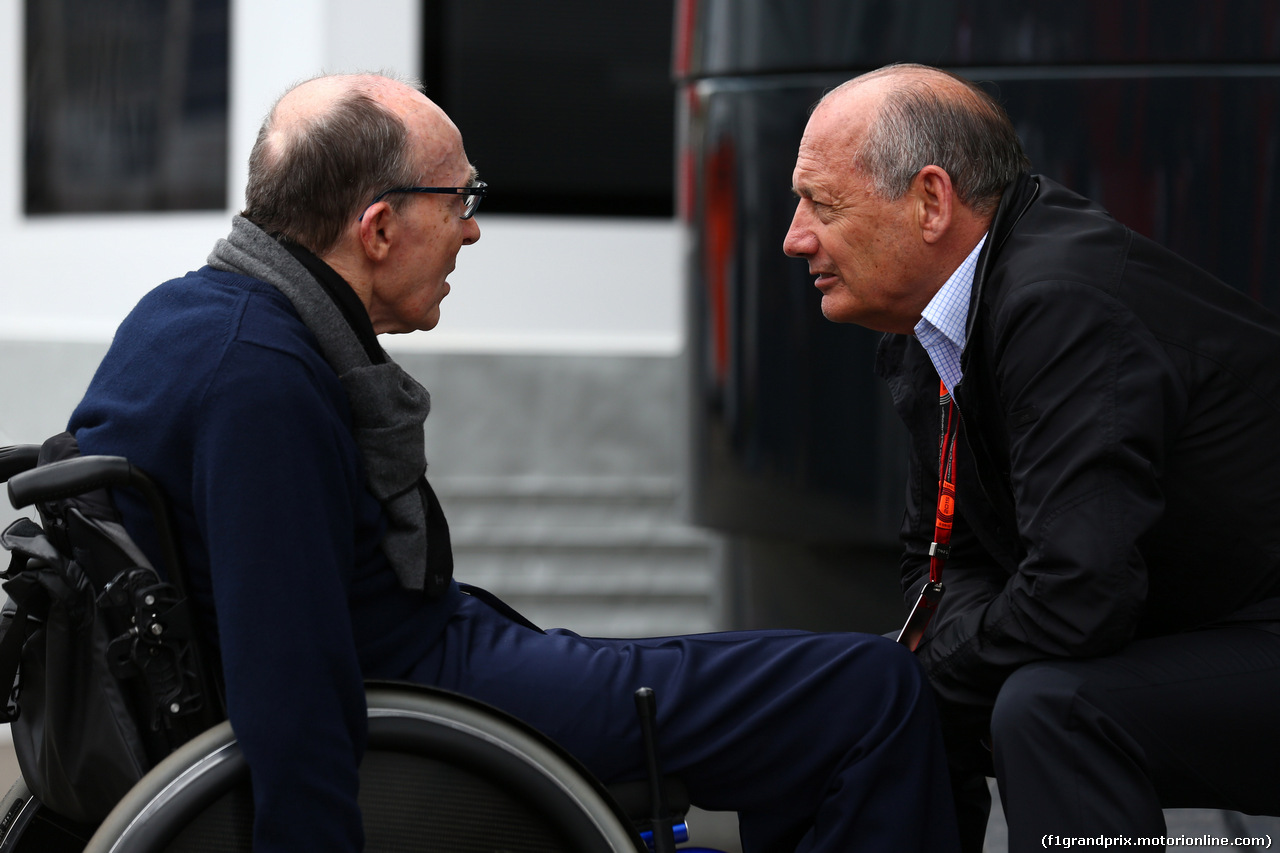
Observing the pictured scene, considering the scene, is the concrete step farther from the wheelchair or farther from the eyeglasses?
the wheelchair

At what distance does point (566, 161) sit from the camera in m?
5.12

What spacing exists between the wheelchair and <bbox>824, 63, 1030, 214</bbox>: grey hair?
32.3 inches

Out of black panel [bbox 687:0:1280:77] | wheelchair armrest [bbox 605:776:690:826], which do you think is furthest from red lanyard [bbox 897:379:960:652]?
black panel [bbox 687:0:1280:77]

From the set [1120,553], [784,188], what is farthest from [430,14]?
[1120,553]

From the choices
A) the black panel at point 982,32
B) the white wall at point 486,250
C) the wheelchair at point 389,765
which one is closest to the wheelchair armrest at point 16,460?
the wheelchair at point 389,765

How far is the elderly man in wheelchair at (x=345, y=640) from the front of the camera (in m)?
1.62

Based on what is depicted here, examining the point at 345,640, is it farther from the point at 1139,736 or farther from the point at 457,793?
the point at 1139,736

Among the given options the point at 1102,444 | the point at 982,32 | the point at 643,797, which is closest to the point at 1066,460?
the point at 1102,444

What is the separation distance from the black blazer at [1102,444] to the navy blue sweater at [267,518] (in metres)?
0.82

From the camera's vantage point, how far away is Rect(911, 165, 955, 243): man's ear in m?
2.12

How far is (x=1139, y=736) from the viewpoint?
186 centimetres

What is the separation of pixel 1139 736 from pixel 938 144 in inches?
32.8

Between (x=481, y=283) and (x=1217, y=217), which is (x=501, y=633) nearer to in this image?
(x=1217, y=217)

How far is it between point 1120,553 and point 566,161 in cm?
354
